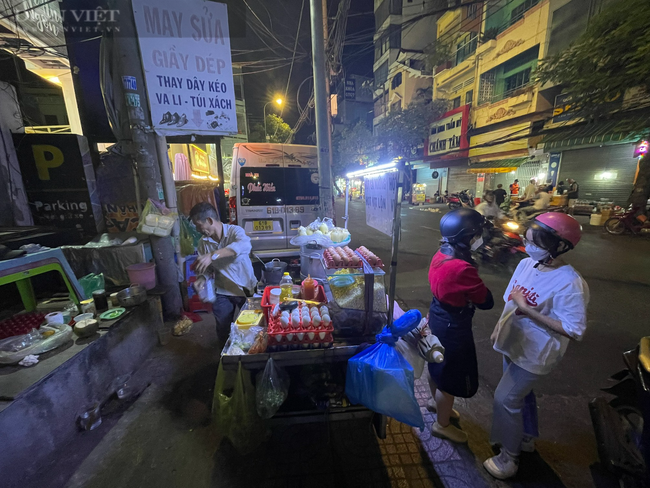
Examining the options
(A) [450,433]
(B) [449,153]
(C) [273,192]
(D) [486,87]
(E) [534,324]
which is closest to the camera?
(E) [534,324]

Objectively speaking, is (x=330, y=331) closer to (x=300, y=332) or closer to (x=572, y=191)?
(x=300, y=332)

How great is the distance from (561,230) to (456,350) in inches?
44.7

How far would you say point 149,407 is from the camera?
2.81 meters

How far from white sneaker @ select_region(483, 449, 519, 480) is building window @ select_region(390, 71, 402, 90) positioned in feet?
116

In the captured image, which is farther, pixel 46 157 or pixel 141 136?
pixel 46 157

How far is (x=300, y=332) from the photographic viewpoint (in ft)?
6.56

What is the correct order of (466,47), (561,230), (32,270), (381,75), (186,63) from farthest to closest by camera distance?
(381,75)
(466,47)
(186,63)
(32,270)
(561,230)

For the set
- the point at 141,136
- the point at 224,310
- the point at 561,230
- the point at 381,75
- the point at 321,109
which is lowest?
the point at 224,310

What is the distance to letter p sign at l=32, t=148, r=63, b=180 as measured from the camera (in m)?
4.76

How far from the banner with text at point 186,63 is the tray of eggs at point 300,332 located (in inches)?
131

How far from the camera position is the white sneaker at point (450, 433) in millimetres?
2357

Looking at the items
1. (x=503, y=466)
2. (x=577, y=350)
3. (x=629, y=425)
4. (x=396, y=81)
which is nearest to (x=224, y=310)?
(x=503, y=466)

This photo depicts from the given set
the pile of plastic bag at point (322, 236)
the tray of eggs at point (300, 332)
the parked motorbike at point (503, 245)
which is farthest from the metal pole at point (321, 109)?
the parked motorbike at point (503, 245)

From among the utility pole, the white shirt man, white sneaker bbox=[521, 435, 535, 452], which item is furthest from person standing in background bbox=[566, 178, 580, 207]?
the utility pole
